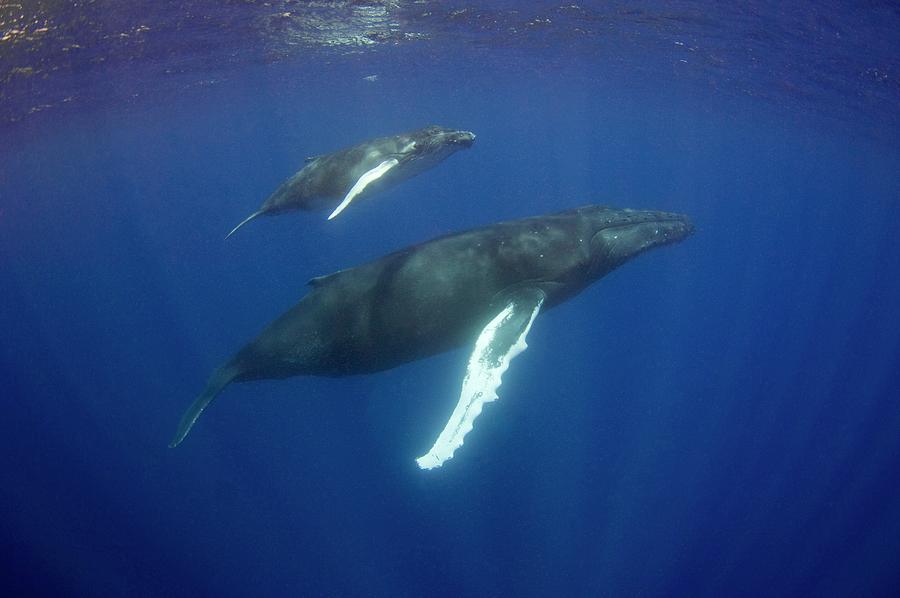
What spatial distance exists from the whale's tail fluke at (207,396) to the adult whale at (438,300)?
0.07 feet

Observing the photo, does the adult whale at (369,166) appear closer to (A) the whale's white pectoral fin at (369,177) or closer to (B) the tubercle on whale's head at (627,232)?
(A) the whale's white pectoral fin at (369,177)

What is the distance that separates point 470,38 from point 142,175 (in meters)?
64.3

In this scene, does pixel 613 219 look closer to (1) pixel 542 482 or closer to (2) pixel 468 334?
(2) pixel 468 334

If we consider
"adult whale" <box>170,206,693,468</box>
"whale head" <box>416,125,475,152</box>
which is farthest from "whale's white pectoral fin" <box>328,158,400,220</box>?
"adult whale" <box>170,206,693,468</box>

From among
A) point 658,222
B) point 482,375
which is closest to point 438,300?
point 482,375

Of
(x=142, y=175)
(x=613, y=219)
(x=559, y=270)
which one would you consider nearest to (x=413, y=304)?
(x=559, y=270)

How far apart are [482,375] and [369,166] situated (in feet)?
19.3

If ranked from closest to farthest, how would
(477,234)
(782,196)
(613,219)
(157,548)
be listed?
(477,234) < (613,219) < (157,548) < (782,196)

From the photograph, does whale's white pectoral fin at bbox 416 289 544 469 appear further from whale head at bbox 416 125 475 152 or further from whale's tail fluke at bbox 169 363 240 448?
whale head at bbox 416 125 475 152

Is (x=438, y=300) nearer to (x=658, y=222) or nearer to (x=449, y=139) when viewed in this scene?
(x=658, y=222)

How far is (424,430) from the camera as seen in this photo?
1944 cm

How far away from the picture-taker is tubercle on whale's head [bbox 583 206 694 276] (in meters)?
8.52

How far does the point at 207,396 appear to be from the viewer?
8.56 metres

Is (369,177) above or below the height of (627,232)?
above
